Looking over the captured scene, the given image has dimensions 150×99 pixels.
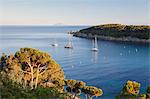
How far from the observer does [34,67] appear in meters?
9.68

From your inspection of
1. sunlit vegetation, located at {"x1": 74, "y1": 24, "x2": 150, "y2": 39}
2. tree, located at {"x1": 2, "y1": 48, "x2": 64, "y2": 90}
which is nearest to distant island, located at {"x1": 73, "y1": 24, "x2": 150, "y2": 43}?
sunlit vegetation, located at {"x1": 74, "y1": 24, "x2": 150, "y2": 39}

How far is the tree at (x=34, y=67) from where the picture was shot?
951cm

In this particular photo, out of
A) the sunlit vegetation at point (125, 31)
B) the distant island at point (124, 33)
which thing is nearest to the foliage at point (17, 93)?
the distant island at point (124, 33)

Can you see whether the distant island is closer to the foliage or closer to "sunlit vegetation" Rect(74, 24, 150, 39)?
"sunlit vegetation" Rect(74, 24, 150, 39)

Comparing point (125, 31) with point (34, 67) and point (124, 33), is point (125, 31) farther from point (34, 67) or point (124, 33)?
point (34, 67)

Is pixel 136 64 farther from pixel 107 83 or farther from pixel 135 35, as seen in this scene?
pixel 135 35

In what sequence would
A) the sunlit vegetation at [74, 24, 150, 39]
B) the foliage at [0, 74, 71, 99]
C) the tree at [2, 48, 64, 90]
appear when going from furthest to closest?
the sunlit vegetation at [74, 24, 150, 39] → the tree at [2, 48, 64, 90] → the foliage at [0, 74, 71, 99]

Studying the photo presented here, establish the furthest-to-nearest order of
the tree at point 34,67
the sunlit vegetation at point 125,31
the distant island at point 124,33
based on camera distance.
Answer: the sunlit vegetation at point 125,31, the distant island at point 124,33, the tree at point 34,67

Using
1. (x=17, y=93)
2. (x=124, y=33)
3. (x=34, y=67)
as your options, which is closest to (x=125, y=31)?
(x=124, y=33)

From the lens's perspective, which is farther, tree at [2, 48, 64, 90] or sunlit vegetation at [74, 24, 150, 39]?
sunlit vegetation at [74, 24, 150, 39]

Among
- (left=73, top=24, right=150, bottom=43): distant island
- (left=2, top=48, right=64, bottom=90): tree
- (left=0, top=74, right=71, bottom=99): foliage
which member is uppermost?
(left=0, top=74, right=71, bottom=99): foliage

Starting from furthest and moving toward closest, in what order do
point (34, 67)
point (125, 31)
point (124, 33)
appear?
point (125, 31)
point (124, 33)
point (34, 67)

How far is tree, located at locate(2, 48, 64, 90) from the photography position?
9508 millimetres

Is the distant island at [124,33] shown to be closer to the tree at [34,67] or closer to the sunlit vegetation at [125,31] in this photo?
the sunlit vegetation at [125,31]
